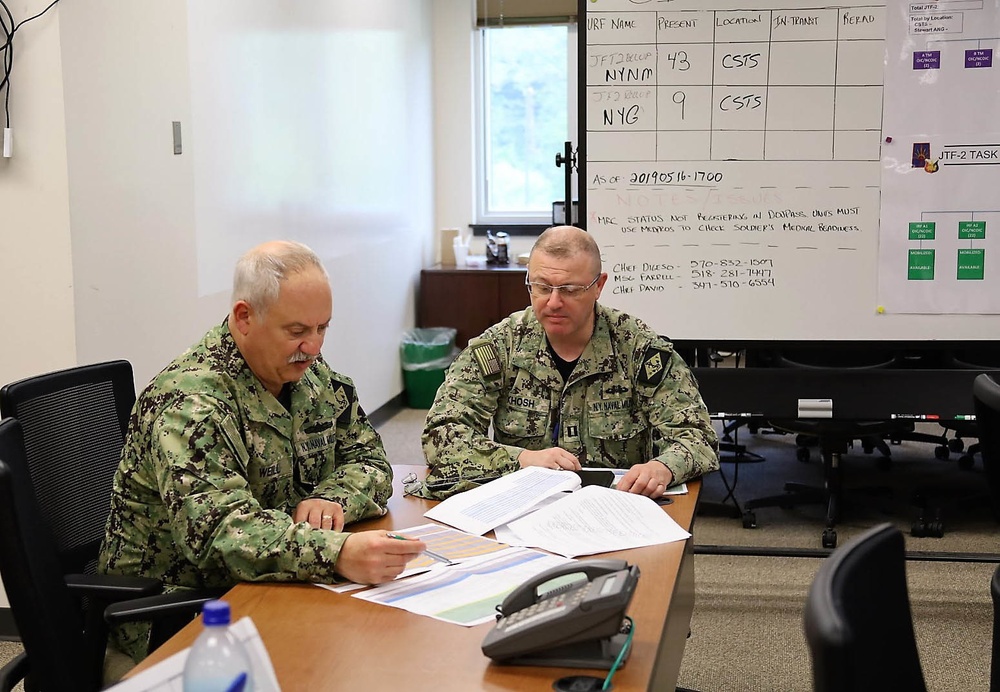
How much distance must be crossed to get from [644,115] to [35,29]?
1.74 metres

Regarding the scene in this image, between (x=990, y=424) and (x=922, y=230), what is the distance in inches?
53.0

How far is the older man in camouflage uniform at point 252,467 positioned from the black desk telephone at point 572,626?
0.29 m

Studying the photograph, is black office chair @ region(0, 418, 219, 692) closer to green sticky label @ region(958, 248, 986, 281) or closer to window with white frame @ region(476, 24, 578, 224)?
green sticky label @ region(958, 248, 986, 281)

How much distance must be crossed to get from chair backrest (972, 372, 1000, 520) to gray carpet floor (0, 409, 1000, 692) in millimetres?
893

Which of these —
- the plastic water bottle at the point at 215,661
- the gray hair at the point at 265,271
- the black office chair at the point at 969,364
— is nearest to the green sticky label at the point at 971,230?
the black office chair at the point at 969,364

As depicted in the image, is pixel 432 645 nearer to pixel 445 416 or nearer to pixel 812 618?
pixel 812 618

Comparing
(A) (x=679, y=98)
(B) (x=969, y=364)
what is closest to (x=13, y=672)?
(A) (x=679, y=98)

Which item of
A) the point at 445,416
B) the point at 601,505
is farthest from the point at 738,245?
the point at 601,505

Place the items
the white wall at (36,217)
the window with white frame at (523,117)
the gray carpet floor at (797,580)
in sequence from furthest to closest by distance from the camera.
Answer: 1. the window with white frame at (523,117)
2. the gray carpet floor at (797,580)
3. the white wall at (36,217)

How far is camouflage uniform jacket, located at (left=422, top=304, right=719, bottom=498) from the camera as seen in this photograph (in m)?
2.41

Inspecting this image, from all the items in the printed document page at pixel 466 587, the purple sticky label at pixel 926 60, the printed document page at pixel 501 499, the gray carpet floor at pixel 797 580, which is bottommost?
the gray carpet floor at pixel 797 580

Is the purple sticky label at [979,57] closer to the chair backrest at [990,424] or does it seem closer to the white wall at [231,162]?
the chair backrest at [990,424]

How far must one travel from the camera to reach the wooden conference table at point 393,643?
1.28m

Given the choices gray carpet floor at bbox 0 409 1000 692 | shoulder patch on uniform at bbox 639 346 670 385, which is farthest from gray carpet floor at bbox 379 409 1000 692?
shoulder patch on uniform at bbox 639 346 670 385
